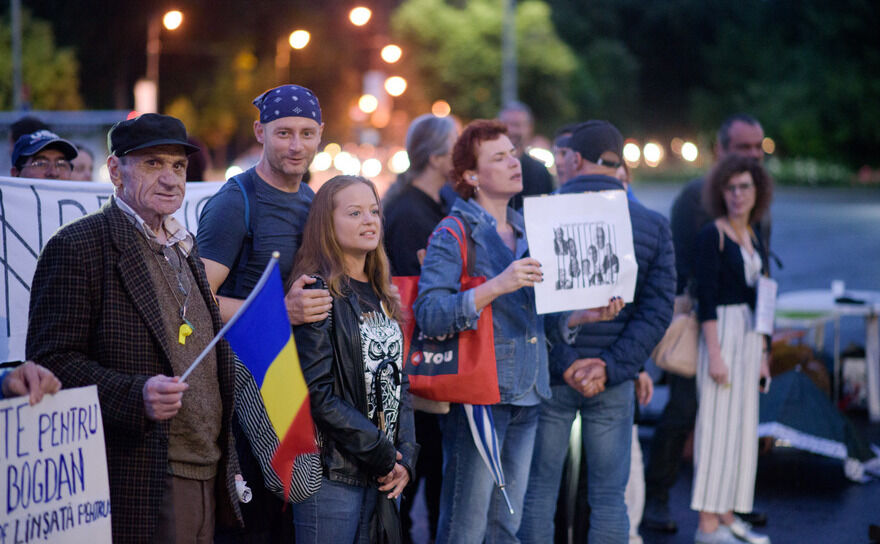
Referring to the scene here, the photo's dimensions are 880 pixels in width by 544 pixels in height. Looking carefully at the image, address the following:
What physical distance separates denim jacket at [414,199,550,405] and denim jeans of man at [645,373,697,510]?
2.07m

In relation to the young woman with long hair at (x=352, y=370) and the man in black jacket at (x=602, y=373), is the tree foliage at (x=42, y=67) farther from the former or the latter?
the young woman with long hair at (x=352, y=370)

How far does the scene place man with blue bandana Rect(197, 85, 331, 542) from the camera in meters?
3.81

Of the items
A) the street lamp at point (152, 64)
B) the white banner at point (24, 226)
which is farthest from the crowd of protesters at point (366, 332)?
the street lamp at point (152, 64)

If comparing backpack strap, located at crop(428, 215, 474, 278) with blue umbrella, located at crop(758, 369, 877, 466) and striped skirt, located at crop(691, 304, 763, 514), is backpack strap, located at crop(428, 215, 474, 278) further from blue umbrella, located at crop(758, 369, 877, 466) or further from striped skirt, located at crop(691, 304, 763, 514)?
blue umbrella, located at crop(758, 369, 877, 466)

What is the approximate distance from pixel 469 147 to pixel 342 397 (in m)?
1.45

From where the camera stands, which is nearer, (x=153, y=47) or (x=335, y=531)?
(x=335, y=531)

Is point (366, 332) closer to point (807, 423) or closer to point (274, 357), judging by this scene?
point (274, 357)

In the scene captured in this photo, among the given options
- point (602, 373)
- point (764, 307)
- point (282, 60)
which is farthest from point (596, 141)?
point (282, 60)

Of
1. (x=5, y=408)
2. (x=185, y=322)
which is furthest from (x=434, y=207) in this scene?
(x=5, y=408)

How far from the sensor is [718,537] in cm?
577

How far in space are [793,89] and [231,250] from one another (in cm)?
5908

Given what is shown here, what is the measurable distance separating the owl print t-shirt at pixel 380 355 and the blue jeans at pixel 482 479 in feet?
1.71

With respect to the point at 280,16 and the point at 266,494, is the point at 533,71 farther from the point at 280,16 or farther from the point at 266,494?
the point at 266,494

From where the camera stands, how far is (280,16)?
34.5 meters
